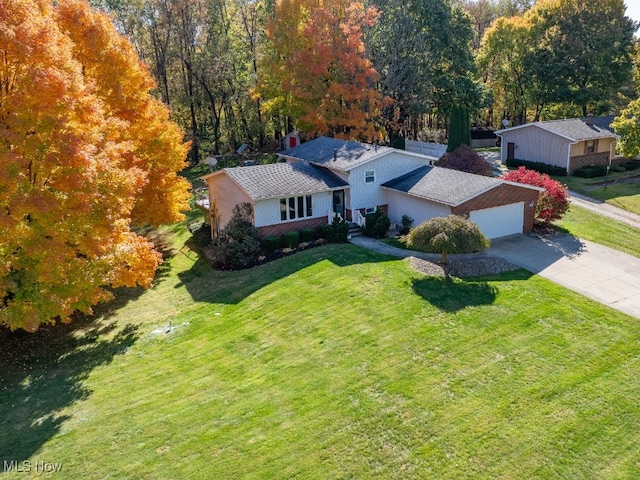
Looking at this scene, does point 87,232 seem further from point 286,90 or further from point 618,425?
point 286,90

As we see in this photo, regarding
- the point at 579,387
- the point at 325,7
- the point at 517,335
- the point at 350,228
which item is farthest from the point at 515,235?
the point at 325,7

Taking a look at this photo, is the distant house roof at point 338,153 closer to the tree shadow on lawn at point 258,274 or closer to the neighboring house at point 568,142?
the tree shadow on lawn at point 258,274

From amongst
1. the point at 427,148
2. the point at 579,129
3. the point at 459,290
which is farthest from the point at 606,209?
the point at 427,148

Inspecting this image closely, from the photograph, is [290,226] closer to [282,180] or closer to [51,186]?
[282,180]

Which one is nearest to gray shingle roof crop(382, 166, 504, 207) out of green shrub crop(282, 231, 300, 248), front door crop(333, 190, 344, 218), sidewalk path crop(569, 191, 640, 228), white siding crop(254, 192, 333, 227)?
front door crop(333, 190, 344, 218)

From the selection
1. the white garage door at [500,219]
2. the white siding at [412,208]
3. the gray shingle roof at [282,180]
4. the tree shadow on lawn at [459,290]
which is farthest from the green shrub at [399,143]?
the tree shadow on lawn at [459,290]

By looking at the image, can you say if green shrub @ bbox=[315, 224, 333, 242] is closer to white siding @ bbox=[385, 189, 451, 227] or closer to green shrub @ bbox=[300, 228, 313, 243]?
green shrub @ bbox=[300, 228, 313, 243]
